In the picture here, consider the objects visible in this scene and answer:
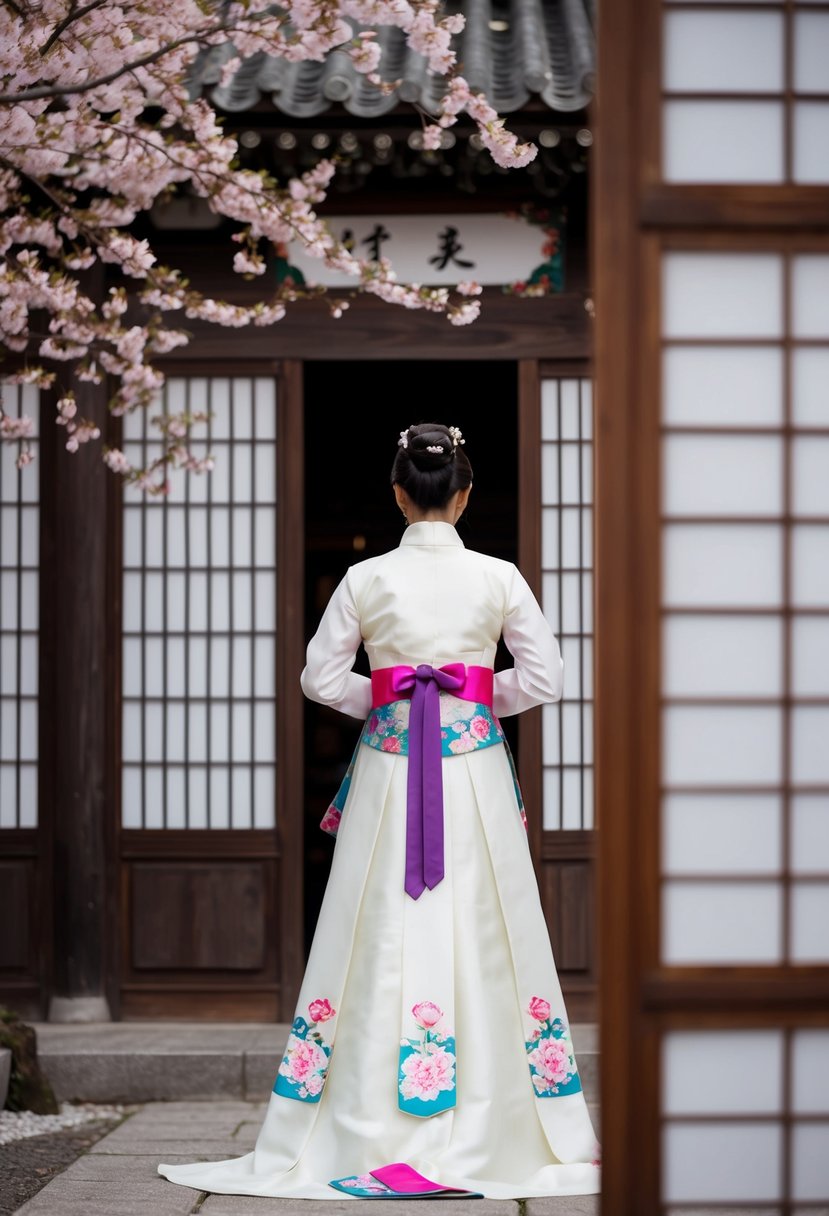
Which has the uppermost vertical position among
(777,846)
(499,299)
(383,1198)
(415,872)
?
(499,299)

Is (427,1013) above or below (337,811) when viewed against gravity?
below

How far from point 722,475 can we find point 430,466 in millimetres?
1694

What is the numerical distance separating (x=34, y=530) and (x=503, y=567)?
2845mm

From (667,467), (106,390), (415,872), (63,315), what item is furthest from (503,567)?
(106,390)

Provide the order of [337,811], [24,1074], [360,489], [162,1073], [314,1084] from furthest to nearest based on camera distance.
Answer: [360,489]
[162,1073]
[24,1074]
[337,811]
[314,1084]

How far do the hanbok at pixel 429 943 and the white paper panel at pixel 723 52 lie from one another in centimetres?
184

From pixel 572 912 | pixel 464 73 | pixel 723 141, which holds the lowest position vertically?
pixel 572 912

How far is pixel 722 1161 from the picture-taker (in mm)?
2848

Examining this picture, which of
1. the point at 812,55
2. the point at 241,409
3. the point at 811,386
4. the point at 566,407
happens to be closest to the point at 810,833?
the point at 811,386

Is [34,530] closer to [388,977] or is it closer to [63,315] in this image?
[63,315]

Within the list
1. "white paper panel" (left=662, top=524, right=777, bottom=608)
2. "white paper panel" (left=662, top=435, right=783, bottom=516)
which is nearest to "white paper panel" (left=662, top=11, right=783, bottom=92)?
"white paper panel" (left=662, top=435, right=783, bottom=516)

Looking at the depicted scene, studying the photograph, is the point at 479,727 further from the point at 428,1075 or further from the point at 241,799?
the point at 241,799

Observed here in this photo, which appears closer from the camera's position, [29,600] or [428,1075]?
[428,1075]

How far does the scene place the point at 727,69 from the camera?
A: 290cm
